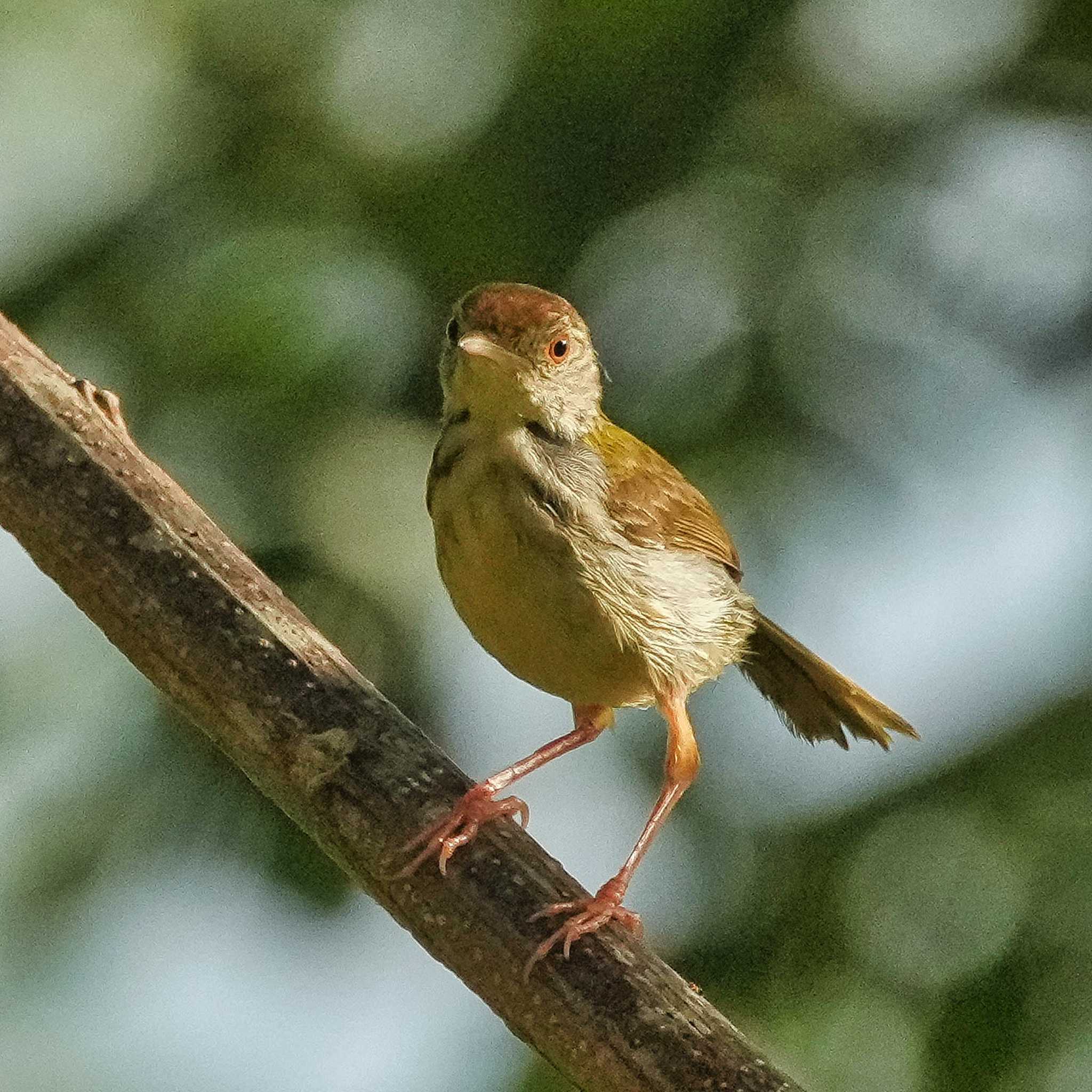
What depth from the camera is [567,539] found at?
362 cm

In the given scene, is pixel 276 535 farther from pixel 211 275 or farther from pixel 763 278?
pixel 763 278

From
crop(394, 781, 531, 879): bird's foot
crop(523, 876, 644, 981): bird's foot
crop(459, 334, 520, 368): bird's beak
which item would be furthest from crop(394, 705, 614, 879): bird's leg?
crop(459, 334, 520, 368): bird's beak

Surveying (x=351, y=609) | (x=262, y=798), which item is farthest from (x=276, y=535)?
(x=262, y=798)

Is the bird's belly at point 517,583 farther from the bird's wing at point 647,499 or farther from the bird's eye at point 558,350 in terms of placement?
the bird's eye at point 558,350

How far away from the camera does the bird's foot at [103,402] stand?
286cm

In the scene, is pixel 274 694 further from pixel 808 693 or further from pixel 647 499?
pixel 808 693

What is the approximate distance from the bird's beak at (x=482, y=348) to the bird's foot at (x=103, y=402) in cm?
92

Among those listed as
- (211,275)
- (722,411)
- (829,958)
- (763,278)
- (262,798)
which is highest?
(763,278)

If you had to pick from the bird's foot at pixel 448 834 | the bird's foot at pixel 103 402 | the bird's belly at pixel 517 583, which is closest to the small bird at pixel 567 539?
the bird's belly at pixel 517 583

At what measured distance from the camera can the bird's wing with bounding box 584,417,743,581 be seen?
383 centimetres

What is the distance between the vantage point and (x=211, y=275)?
131 inches

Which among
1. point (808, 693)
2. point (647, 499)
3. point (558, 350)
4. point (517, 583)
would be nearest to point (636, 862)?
point (517, 583)

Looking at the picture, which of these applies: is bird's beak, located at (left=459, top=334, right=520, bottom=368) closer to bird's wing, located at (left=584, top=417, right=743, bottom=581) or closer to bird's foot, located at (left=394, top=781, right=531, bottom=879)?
bird's wing, located at (left=584, top=417, right=743, bottom=581)

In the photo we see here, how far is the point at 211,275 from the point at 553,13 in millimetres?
1053
